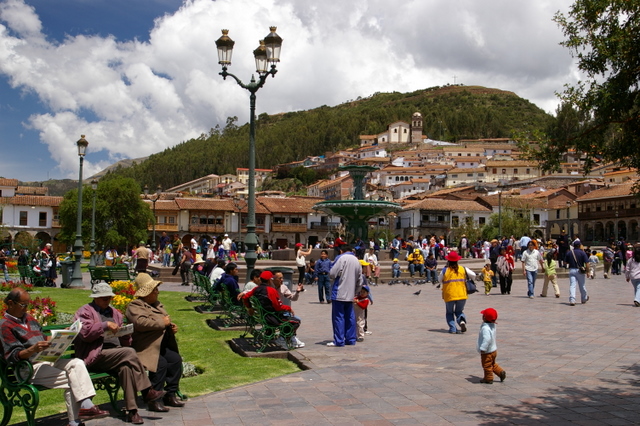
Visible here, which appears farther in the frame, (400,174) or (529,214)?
(400,174)

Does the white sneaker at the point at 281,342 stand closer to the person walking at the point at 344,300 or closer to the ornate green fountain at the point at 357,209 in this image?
the person walking at the point at 344,300

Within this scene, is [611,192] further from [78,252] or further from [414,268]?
[78,252]

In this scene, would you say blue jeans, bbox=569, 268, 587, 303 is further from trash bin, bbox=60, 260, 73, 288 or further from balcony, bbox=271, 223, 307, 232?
balcony, bbox=271, 223, 307, 232

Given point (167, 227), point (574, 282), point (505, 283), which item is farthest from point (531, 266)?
A: point (167, 227)

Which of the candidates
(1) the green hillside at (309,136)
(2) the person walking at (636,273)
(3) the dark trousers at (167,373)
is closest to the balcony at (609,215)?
(2) the person walking at (636,273)

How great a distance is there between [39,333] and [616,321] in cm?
987

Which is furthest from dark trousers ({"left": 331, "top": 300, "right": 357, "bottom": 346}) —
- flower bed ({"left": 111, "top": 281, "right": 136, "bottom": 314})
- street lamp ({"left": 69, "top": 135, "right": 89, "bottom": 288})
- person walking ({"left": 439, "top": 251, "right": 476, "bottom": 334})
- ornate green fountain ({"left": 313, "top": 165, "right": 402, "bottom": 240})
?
ornate green fountain ({"left": 313, "top": 165, "right": 402, "bottom": 240})

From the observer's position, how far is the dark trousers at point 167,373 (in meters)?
5.37

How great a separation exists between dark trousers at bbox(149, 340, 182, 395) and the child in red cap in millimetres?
3085

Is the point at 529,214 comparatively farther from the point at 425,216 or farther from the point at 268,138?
the point at 268,138

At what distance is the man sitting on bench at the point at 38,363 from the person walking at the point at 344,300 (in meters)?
4.19

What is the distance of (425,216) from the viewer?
2766 inches

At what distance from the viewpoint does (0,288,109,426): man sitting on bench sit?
179 inches

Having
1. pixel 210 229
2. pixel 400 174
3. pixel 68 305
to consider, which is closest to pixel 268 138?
pixel 400 174
